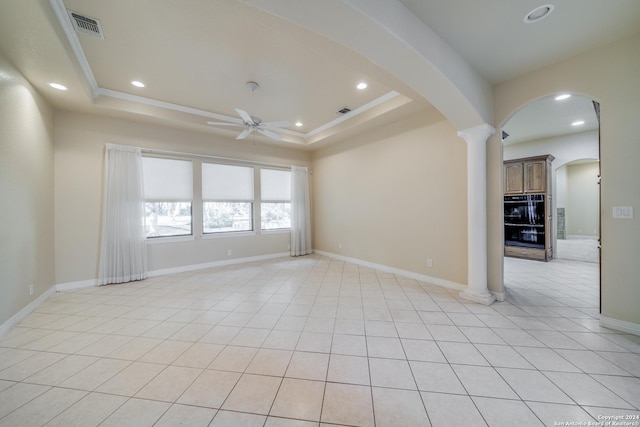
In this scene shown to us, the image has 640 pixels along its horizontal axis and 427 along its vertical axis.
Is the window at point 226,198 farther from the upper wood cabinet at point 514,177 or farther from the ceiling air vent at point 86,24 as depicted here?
the upper wood cabinet at point 514,177

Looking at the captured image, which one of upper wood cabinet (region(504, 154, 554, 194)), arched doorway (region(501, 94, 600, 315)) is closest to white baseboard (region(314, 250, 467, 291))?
arched doorway (region(501, 94, 600, 315))

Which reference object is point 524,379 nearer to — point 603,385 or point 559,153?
point 603,385

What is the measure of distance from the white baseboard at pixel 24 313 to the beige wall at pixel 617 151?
649 cm

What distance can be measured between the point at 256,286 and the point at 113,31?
3.70 m

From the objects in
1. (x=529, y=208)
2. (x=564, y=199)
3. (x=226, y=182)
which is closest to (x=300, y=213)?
(x=226, y=182)

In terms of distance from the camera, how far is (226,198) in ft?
18.0

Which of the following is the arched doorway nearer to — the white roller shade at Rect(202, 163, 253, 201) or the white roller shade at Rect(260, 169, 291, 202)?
the white roller shade at Rect(260, 169, 291, 202)

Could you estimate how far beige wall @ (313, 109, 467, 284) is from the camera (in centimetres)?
368

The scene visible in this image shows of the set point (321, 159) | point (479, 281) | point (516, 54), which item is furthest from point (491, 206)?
point (321, 159)

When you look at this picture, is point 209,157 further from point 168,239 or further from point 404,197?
point 404,197

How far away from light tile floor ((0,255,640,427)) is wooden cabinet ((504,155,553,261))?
8.31ft

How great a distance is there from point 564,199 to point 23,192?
13.7 metres

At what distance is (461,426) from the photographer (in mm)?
1368

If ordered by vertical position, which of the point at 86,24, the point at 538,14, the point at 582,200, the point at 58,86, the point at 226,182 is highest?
the point at 86,24
